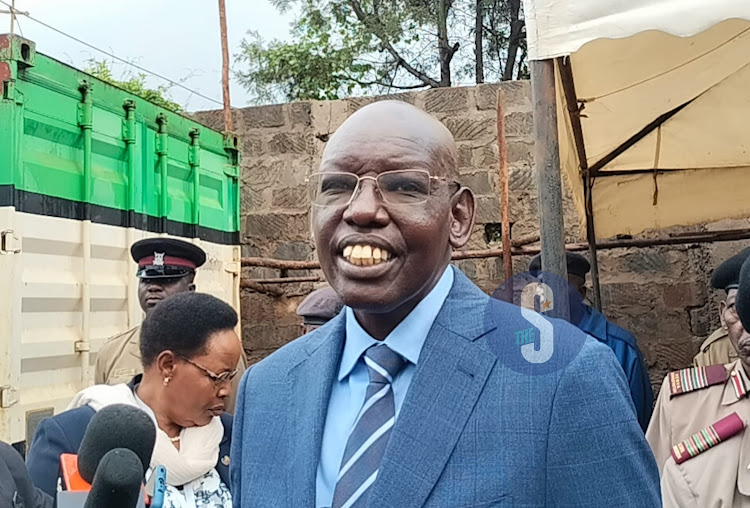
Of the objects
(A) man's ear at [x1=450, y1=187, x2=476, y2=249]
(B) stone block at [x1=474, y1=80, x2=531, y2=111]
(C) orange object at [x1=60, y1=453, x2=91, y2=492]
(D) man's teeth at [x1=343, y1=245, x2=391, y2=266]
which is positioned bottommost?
(C) orange object at [x1=60, y1=453, x2=91, y2=492]

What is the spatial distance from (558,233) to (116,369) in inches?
76.8

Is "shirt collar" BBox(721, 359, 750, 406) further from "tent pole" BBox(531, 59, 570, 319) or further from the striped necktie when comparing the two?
the striped necktie

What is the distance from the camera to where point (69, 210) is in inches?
136

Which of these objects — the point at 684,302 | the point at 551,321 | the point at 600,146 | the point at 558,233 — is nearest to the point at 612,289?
the point at 684,302

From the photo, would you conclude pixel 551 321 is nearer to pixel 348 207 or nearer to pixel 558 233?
pixel 348 207

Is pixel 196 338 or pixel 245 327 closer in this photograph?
pixel 196 338

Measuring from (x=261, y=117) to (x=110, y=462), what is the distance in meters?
5.76

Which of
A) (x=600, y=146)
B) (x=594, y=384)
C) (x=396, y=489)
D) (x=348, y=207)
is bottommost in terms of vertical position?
(x=396, y=489)

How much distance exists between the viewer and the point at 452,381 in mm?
1257

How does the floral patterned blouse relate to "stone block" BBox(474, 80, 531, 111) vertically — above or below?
below

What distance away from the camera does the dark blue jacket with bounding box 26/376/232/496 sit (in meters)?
2.03

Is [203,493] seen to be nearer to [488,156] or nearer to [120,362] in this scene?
[120,362]

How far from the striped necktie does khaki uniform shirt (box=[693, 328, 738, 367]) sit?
3.66m

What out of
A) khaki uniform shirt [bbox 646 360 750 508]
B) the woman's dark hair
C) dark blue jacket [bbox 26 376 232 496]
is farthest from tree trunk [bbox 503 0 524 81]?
dark blue jacket [bbox 26 376 232 496]
